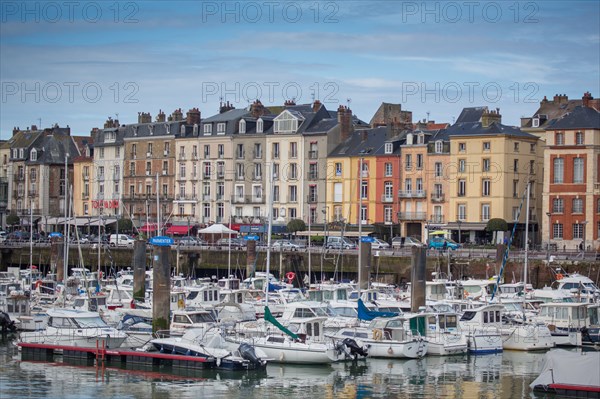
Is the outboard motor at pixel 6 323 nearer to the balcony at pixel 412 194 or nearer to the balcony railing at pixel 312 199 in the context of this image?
the balcony at pixel 412 194

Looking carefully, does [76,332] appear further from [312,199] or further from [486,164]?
[312,199]

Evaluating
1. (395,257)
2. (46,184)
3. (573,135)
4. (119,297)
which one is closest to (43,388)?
(119,297)

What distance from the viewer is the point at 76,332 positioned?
165ft

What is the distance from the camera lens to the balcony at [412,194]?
95.9 meters

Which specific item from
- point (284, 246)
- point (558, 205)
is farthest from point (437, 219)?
point (284, 246)

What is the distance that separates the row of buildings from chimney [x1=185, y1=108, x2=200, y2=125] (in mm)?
174

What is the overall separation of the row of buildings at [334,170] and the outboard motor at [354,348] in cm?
3595

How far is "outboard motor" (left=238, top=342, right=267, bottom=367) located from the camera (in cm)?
4653

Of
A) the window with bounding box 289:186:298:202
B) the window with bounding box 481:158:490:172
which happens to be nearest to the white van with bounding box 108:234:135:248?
the window with bounding box 289:186:298:202

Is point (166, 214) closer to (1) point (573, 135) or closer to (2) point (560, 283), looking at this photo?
(1) point (573, 135)

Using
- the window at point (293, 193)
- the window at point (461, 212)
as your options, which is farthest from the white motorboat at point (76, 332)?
the window at point (293, 193)

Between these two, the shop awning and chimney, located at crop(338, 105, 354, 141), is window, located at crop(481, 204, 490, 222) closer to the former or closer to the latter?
chimney, located at crop(338, 105, 354, 141)

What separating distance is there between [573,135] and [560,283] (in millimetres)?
21446

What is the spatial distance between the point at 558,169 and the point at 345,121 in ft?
68.6
